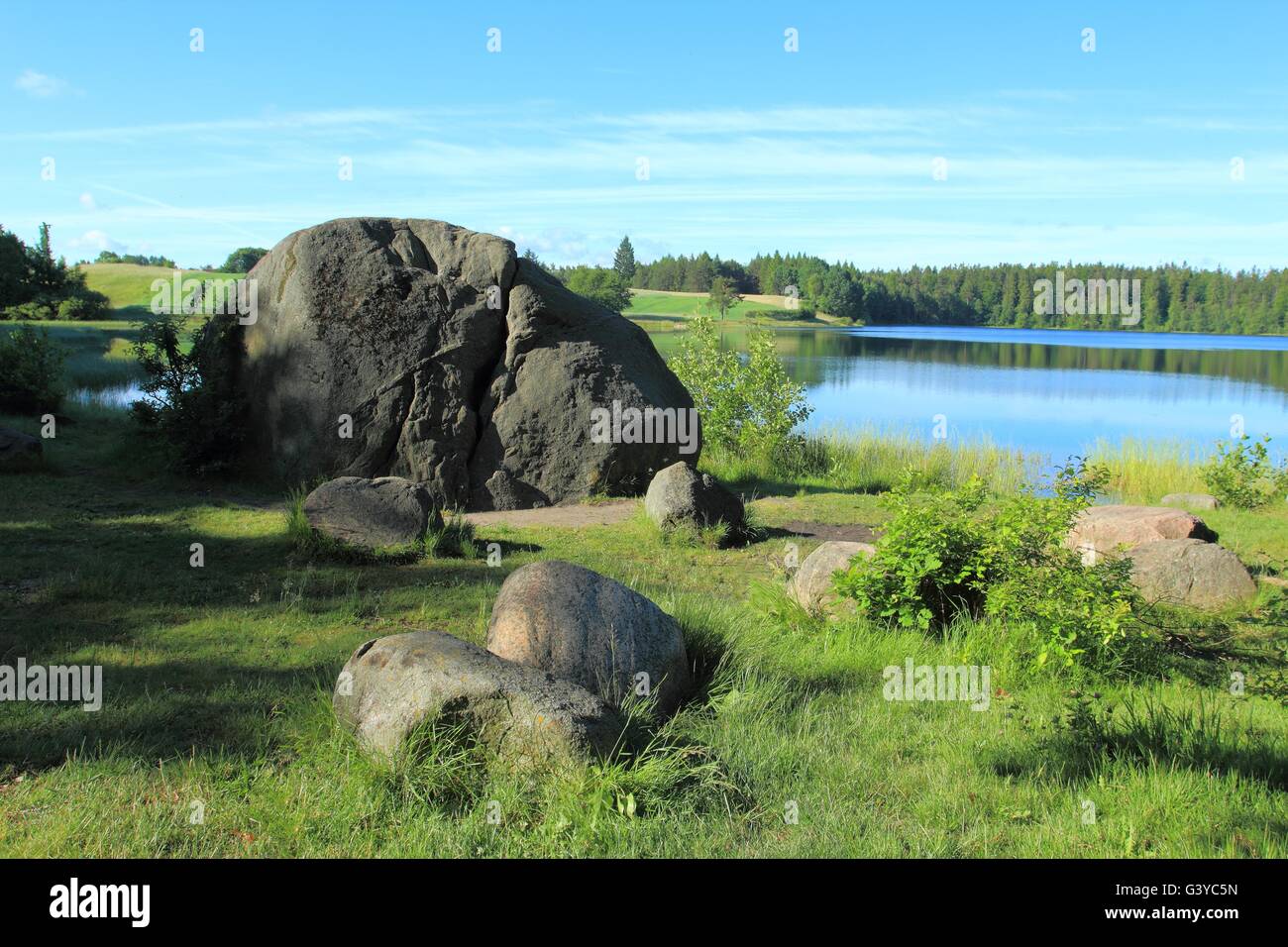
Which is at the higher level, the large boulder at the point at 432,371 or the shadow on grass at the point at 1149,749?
the large boulder at the point at 432,371

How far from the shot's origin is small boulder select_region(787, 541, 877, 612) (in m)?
8.03

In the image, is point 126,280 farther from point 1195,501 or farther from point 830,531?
point 1195,501

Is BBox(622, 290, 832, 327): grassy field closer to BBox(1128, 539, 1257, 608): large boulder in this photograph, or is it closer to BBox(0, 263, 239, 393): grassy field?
BBox(0, 263, 239, 393): grassy field

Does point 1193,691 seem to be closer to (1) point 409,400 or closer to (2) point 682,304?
(1) point 409,400

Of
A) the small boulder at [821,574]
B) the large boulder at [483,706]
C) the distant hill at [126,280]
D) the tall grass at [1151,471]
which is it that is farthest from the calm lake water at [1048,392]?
the distant hill at [126,280]

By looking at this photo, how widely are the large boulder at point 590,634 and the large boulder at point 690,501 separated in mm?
4988

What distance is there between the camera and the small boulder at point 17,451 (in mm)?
12891

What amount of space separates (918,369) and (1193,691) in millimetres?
44308

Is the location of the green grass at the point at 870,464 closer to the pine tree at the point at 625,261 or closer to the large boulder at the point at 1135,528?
the large boulder at the point at 1135,528

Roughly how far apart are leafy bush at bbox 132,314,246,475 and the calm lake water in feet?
42.1

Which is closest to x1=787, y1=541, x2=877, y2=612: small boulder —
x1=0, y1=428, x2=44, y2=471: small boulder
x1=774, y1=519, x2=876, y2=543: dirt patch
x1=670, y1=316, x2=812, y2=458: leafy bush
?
x1=774, y1=519, x2=876, y2=543: dirt patch

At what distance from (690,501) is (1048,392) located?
32.7 m

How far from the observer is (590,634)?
6.01m
